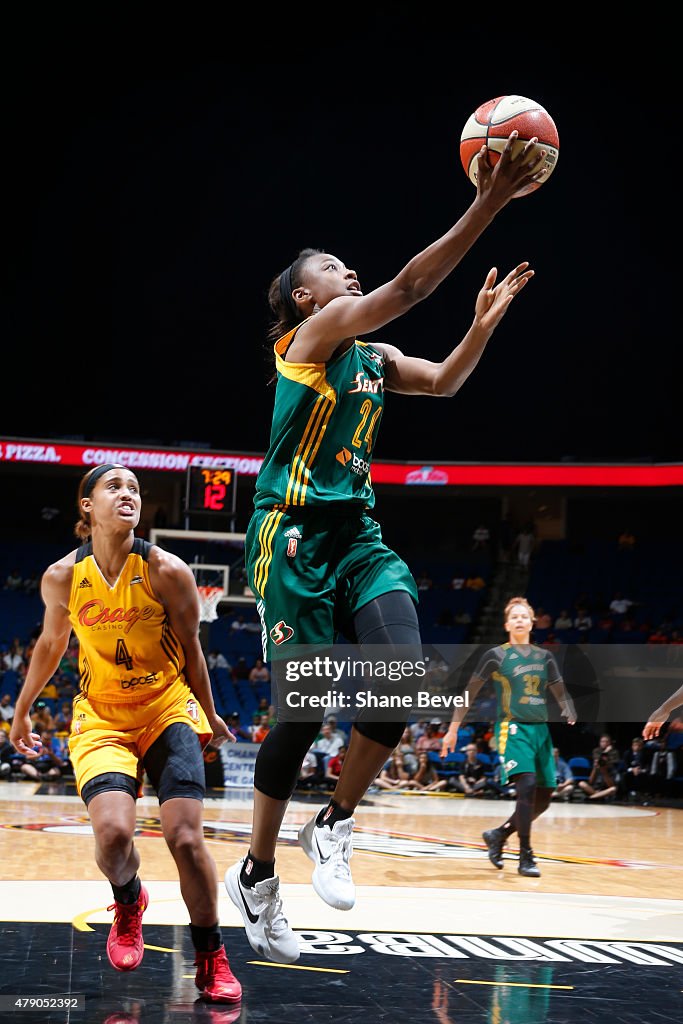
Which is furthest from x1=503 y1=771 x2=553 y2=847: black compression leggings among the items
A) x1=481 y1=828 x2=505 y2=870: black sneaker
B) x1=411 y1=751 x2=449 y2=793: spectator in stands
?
x1=411 y1=751 x2=449 y2=793: spectator in stands

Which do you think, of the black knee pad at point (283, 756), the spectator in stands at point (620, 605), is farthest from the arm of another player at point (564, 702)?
the spectator in stands at point (620, 605)

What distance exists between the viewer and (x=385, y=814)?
13.2 meters

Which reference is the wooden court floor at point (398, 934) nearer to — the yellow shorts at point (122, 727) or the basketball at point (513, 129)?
the yellow shorts at point (122, 727)

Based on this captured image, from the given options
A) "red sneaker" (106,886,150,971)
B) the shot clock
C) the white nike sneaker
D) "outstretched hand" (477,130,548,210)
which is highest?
the shot clock

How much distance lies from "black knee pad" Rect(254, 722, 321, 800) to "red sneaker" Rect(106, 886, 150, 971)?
3.48 feet

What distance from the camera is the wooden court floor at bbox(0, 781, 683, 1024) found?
418cm

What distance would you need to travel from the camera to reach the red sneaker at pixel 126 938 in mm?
4270

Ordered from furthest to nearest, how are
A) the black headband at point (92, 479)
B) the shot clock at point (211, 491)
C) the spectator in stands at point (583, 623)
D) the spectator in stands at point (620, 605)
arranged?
the spectator in stands at point (620, 605), the spectator in stands at point (583, 623), the shot clock at point (211, 491), the black headband at point (92, 479)

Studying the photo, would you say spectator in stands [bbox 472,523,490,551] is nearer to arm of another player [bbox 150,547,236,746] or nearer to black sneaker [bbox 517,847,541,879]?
black sneaker [bbox 517,847,541,879]

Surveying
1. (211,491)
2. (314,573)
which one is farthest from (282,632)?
(211,491)

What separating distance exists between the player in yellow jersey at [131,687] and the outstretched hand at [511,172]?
1.95 meters

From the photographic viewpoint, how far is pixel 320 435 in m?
3.84

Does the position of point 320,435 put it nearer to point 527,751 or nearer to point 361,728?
point 361,728

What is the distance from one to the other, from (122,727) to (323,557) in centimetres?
126
